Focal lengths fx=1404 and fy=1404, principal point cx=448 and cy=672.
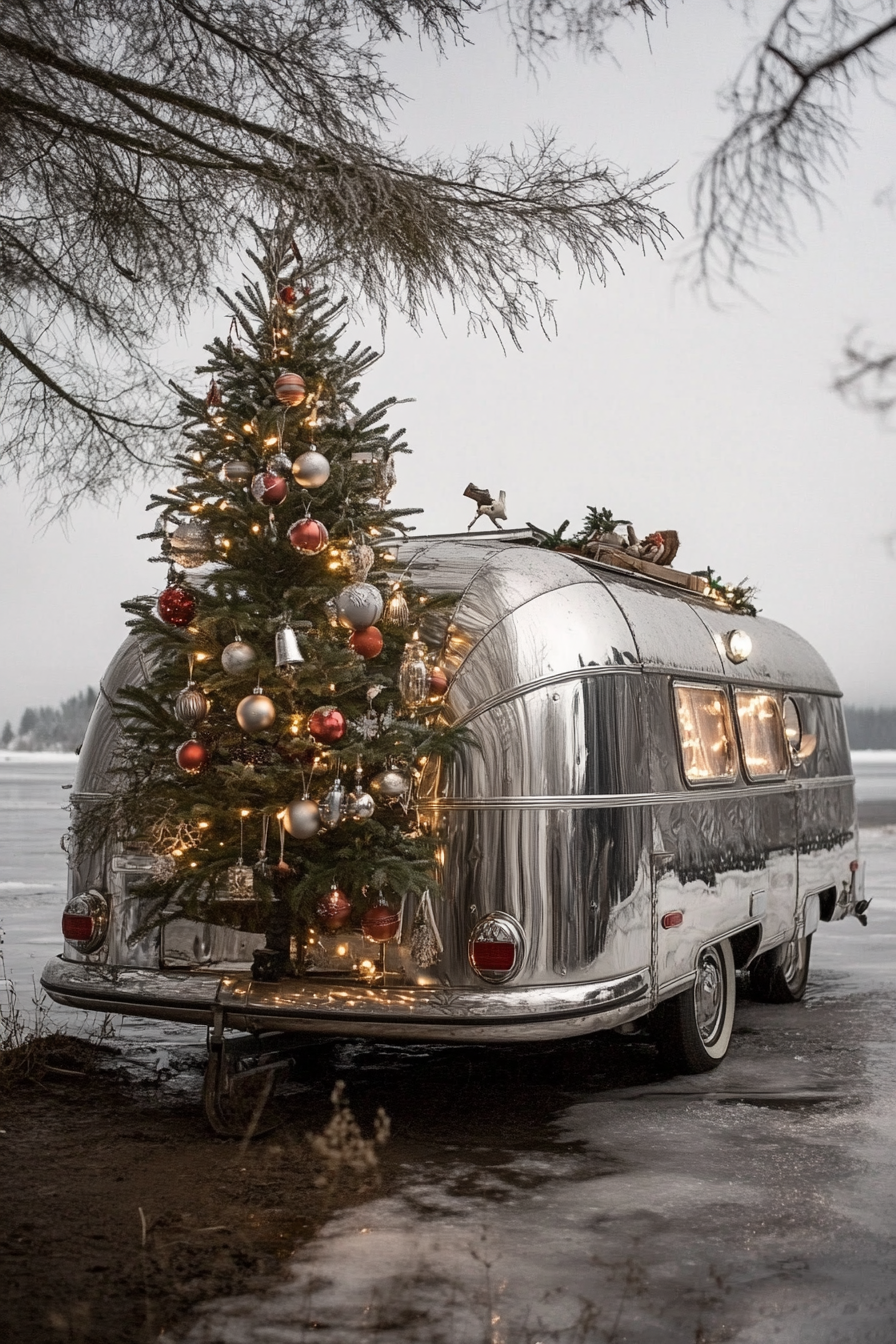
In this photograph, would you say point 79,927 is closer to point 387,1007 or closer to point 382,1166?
point 387,1007

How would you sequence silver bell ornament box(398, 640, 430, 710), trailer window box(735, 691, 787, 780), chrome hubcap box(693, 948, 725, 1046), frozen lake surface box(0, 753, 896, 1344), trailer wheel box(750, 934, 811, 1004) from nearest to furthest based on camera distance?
frozen lake surface box(0, 753, 896, 1344)
silver bell ornament box(398, 640, 430, 710)
chrome hubcap box(693, 948, 725, 1046)
trailer window box(735, 691, 787, 780)
trailer wheel box(750, 934, 811, 1004)

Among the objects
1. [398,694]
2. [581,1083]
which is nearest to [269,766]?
[398,694]

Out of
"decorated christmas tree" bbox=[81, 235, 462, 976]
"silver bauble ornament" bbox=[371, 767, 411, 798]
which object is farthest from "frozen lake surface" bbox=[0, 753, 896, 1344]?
"silver bauble ornament" bbox=[371, 767, 411, 798]

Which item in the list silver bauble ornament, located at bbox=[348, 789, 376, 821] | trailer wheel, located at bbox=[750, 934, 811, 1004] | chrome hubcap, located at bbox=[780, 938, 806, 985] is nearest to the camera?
silver bauble ornament, located at bbox=[348, 789, 376, 821]

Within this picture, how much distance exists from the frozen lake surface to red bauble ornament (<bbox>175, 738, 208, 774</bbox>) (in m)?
1.87

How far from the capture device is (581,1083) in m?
7.54

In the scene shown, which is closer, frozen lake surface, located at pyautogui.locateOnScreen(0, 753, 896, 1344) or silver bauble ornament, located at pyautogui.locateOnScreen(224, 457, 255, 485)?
frozen lake surface, located at pyautogui.locateOnScreen(0, 753, 896, 1344)

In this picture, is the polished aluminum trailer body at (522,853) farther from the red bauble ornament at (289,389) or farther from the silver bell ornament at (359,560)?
the red bauble ornament at (289,389)

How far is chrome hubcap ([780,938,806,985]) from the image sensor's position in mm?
9852

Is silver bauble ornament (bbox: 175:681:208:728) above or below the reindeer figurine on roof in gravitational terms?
below

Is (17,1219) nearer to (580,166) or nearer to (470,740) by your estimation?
(470,740)

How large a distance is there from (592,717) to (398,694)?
916 mm

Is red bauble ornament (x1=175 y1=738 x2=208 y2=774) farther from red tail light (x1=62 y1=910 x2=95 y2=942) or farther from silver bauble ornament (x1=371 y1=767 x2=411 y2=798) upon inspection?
red tail light (x1=62 y1=910 x2=95 y2=942)

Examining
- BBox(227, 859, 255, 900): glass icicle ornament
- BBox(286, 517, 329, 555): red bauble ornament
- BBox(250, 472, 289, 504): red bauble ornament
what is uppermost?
BBox(250, 472, 289, 504): red bauble ornament
